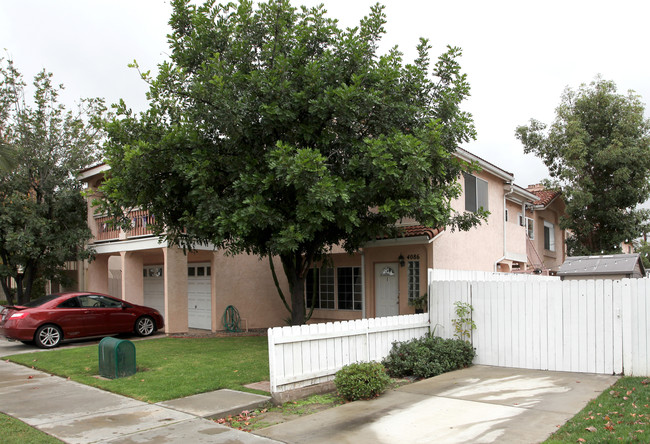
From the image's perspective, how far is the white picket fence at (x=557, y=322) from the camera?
27.7 feet

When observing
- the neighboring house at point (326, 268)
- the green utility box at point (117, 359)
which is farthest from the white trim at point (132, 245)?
the green utility box at point (117, 359)

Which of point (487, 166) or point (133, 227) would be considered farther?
point (133, 227)

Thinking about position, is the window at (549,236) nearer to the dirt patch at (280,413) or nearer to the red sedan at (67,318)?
the red sedan at (67,318)

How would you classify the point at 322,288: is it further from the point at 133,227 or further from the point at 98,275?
the point at 98,275

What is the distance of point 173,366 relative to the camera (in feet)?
34.0

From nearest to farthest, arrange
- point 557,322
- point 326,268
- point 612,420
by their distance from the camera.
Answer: point 612,420 < point 557,322 < point 326,268

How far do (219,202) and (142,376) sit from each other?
3.55m

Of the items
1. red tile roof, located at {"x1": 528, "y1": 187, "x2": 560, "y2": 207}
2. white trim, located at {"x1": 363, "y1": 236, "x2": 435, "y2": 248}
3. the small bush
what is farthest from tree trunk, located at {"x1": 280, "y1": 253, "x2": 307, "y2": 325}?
red tile roof, located at {"x1": 528, "y1": 187, "x2": 560, "y2": 207}

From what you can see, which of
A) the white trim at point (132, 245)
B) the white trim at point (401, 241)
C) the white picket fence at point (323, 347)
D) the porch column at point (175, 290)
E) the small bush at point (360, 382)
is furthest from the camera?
the white trim at point (132, 245)

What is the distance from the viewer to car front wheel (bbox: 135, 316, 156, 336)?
1545cm

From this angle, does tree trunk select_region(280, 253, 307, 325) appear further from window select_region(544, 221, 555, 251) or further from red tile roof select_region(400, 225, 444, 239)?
window select_region(544, 221, 555, 251)

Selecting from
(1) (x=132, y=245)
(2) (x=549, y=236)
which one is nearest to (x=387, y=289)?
(1) (x=132, y=245)

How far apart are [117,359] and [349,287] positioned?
27.6ft

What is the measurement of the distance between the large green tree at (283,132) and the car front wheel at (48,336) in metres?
4.67
